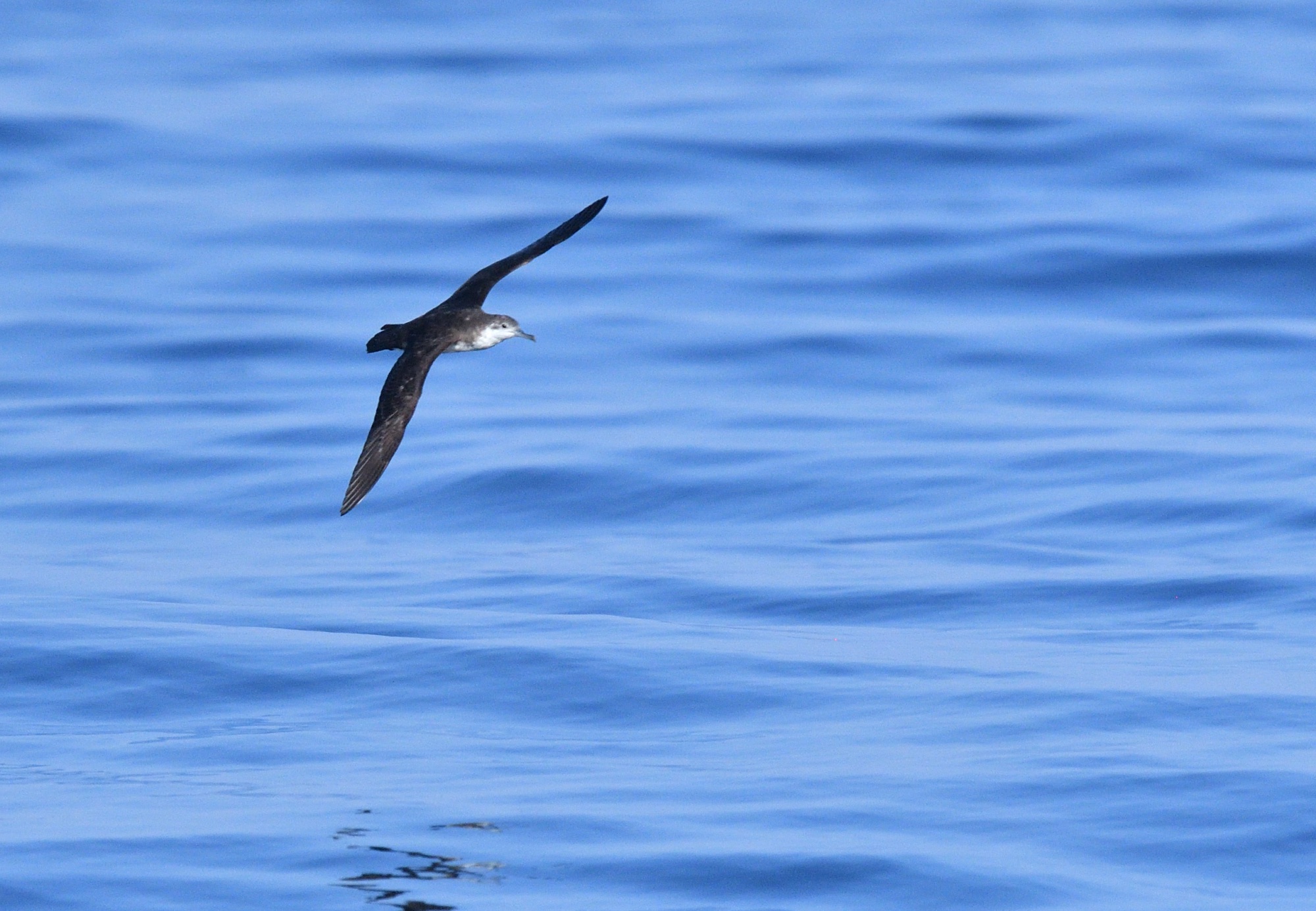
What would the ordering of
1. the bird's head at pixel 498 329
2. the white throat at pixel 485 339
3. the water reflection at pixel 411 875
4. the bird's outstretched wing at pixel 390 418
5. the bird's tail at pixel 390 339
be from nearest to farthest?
the water reflection at pixel 411 875 < the bird's outstretched wing at pixel 390 418 < the bird's tail at pixel 390 339 < the white throat at pixel 485 339 < the bird's head at pixel 498 329

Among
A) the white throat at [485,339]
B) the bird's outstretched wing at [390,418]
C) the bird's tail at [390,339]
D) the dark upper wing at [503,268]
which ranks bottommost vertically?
the bird's outstretched wing at [390,418]

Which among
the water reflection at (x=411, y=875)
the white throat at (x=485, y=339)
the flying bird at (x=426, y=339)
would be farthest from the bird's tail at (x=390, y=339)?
the water reflection at (x=411, y=875)

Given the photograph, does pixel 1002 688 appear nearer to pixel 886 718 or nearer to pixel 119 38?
pixel 886 718

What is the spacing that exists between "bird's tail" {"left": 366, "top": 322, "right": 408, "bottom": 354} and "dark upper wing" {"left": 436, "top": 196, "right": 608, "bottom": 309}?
0.84ft

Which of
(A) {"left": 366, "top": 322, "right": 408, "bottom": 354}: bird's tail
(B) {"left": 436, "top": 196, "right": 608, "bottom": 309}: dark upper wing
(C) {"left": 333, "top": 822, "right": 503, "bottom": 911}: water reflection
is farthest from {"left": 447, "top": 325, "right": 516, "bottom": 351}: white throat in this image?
(C) {"left": 333, "top": 822, "right": 503, "bottom": 911}: water reflection

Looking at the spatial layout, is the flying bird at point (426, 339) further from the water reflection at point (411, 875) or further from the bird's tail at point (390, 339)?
the water reflection at point (411, 875)

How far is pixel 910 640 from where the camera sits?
13.5m

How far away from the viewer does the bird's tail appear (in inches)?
411

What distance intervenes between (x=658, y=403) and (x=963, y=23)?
808 inches

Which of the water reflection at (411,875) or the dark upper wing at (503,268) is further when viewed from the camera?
the dark upper wing at (503,268)

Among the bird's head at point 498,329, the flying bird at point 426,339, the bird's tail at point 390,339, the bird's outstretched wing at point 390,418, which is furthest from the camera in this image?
the bird's head at point 498,329

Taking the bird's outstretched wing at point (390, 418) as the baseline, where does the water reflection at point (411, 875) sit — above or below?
below

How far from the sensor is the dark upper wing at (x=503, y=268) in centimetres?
1051

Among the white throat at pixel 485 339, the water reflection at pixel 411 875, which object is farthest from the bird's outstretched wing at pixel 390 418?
the water reflection at pixel 411 875
